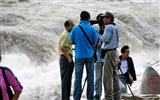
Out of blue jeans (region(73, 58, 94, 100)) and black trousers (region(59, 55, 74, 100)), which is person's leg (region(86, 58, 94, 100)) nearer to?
blue jeans (region(73, 58, 94, 100))

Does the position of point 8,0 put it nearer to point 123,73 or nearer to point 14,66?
point 14,66

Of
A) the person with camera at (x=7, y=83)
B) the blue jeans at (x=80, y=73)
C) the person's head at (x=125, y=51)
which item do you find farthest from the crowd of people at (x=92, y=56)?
the person with camera at (x=7, y=83)

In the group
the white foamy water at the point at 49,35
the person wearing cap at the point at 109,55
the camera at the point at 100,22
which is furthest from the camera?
the white foamy water at the point at 49,35

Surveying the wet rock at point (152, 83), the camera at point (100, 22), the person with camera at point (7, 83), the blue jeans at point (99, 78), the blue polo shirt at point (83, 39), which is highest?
the camera at point (100, 22)

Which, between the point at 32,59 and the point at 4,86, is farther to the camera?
the point at 32,59

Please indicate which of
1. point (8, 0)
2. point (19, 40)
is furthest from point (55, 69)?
point (8, 0)

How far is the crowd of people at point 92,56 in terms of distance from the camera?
6035 millimetres

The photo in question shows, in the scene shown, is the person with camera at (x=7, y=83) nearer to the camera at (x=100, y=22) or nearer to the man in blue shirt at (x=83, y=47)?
the man in blue shirt at (x=83, y=47)

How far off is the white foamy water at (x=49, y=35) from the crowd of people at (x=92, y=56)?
3.56 metres

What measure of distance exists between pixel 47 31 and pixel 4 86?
47.2 ft

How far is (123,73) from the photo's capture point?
22.6ft

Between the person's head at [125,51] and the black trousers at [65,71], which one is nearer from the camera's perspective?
the black trousers at [65,71]

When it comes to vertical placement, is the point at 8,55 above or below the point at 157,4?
below

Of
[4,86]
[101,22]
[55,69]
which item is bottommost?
[55,69]
